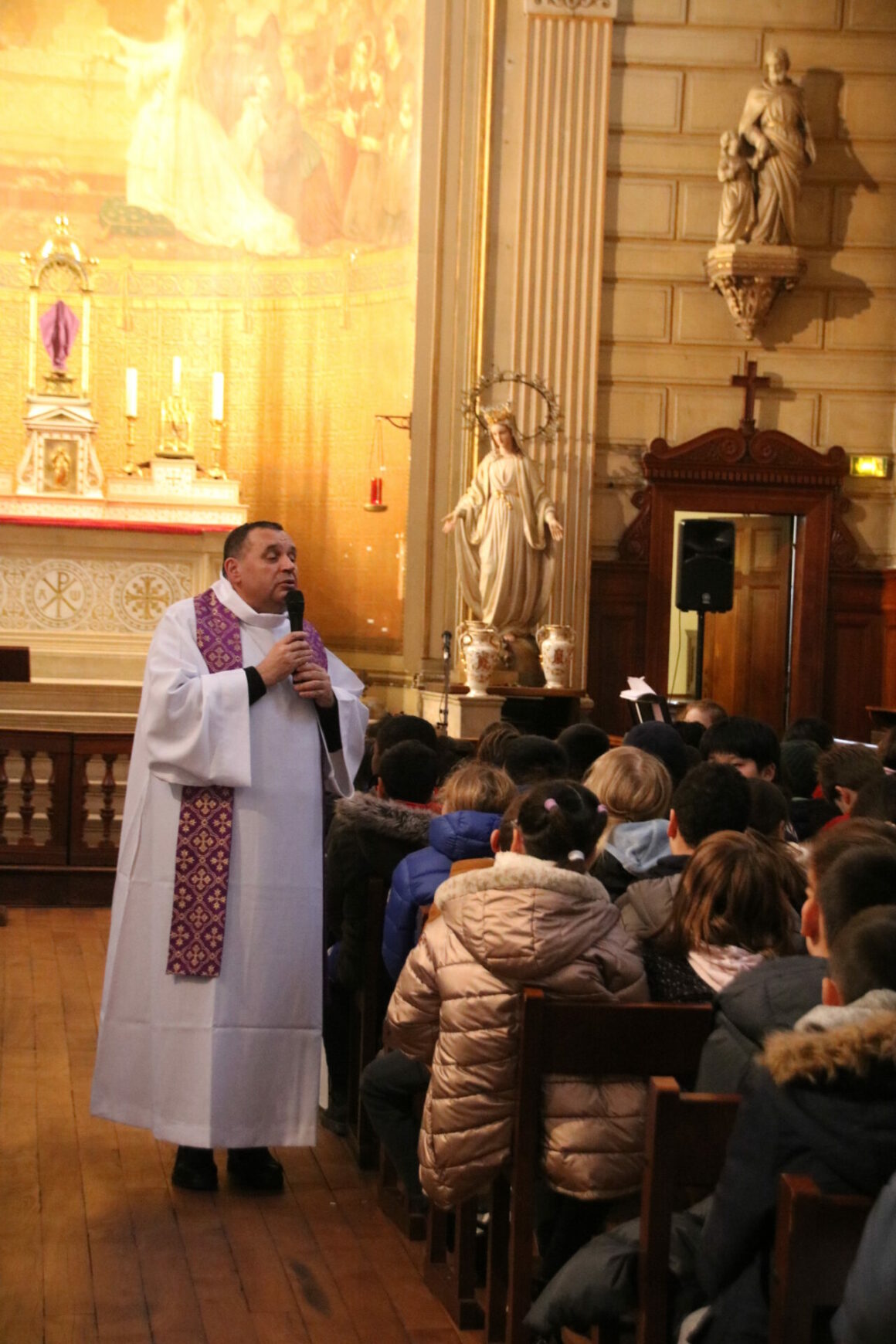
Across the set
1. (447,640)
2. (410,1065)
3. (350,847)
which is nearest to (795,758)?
(350,847)

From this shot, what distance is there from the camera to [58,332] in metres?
11.4

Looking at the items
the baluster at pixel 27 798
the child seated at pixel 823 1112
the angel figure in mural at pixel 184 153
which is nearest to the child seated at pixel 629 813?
the child seated at pixel 823 1112

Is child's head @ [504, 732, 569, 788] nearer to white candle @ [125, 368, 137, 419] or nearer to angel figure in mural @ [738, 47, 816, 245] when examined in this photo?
white candle @ [125, 368, 137, 419]

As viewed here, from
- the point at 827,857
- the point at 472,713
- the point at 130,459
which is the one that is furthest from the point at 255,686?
the point at 130,459

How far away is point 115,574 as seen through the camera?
34.7 ft

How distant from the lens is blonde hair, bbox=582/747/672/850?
3.92 metres

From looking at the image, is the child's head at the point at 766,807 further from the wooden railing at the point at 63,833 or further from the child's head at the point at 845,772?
the wooden railing at the point at 63,833

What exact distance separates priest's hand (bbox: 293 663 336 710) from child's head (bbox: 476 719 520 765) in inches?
34.1

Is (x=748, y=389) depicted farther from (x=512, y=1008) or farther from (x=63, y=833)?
(x=512, y=1008)

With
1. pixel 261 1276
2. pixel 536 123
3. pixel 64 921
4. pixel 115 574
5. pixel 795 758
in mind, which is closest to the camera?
pixel 261 1276

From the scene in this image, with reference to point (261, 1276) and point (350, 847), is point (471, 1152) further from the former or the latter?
point (350, 847)

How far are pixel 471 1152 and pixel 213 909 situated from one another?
123 centimetres

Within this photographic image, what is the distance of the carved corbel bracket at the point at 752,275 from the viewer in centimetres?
1110

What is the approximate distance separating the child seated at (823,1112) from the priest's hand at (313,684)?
212cm
